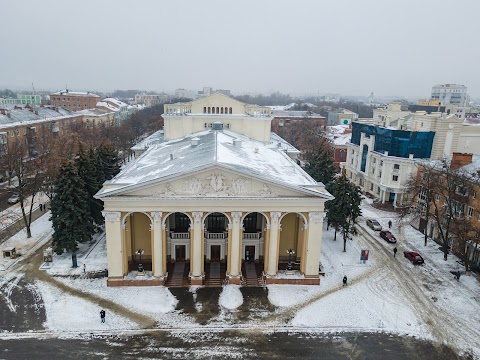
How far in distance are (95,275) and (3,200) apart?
30.4 metres

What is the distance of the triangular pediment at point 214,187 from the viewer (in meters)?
28.9

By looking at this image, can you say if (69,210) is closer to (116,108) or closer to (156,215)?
(156,215)

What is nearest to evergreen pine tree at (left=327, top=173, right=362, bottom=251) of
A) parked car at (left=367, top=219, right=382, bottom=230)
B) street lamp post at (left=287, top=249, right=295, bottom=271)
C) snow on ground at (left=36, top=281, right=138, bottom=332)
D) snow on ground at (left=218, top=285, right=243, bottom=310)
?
street lamp post at (left=287, top=249, right=295, bottom=271)

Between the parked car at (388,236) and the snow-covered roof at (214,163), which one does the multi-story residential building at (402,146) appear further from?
the snow-covered roof at (214,163)

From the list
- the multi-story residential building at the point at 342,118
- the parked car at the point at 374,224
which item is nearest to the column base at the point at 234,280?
the parked car at the point at 374,224

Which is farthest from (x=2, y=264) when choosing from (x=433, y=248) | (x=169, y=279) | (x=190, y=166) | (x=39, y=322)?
(x=433, y=248)

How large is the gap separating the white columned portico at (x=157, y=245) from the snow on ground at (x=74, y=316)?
17.0 feet

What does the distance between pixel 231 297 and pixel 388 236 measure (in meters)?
21.1

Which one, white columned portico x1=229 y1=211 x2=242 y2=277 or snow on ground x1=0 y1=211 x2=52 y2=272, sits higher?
white columned portico x1=229 y1=211 x2=242 y2=277

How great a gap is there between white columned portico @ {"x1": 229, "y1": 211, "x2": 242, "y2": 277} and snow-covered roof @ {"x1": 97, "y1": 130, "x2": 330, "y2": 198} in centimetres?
387

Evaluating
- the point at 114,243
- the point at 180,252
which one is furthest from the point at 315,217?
the point at 114,243

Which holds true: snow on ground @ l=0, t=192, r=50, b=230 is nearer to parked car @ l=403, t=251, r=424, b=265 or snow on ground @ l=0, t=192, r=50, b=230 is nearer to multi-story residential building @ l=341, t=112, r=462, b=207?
parked car @ l=403, t=251, r=424, b=265

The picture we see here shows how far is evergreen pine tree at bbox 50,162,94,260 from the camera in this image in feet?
105

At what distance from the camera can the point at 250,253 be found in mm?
35188
